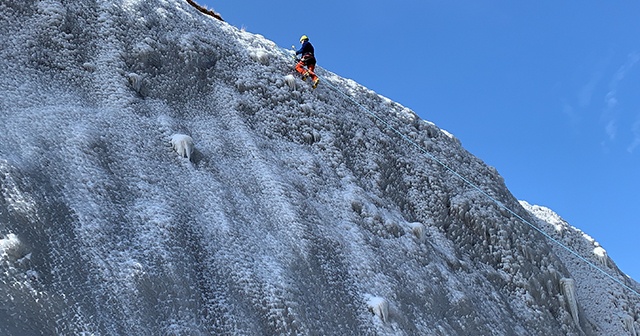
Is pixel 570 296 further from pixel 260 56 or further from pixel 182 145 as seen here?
pixel 182 145

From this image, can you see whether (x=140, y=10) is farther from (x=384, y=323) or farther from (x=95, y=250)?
(x=384, y=323)

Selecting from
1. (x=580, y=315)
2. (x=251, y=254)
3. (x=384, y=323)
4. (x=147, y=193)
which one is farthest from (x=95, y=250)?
(x=580, y=315)

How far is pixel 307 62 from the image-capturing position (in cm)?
1966

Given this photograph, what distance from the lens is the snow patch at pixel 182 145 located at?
1359 centimetres

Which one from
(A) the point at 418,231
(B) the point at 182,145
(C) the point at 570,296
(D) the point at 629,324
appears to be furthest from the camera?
(D) the point at 629,324

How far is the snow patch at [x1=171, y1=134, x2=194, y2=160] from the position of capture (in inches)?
535

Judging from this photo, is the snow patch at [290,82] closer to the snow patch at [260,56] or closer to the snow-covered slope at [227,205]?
the snow-covered slope at [227,205]

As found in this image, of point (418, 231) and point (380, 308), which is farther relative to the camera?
point (418, 231)

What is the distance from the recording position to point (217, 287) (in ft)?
35.1

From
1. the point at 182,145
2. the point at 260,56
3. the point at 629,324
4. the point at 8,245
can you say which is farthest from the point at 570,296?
the point at 8,245

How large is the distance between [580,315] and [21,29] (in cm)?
1899

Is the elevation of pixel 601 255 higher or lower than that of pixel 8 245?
higher

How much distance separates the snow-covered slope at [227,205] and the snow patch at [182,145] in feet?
0.15

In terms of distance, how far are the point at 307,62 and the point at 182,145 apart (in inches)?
292
